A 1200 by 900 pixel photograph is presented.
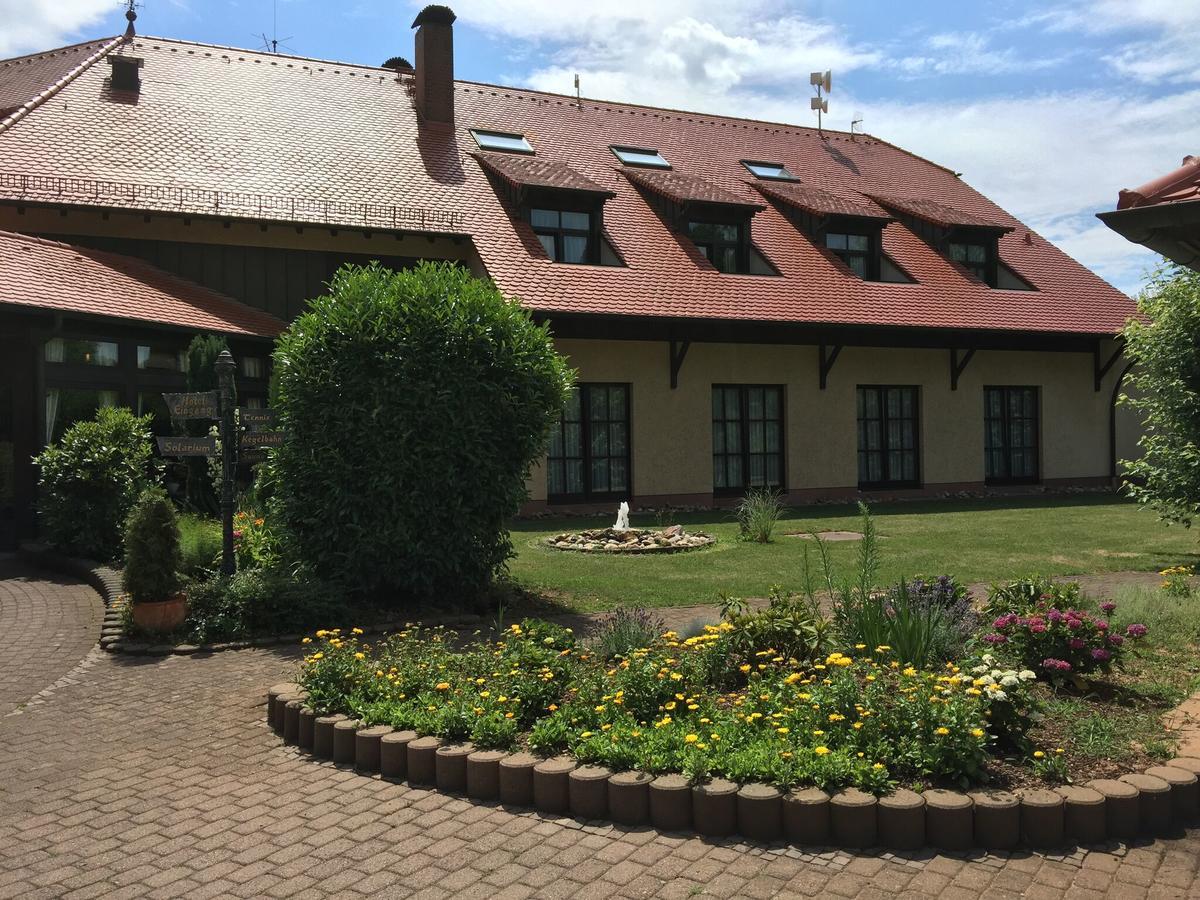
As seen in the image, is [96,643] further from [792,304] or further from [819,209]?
[819,209]

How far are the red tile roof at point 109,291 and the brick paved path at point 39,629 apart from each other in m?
3.56

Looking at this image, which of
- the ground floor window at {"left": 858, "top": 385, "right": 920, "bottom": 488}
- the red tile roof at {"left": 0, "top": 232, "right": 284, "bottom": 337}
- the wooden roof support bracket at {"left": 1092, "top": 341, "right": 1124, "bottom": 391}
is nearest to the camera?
the red tile roof at {"left": 0, "top": 232, "right": 284, "bottom": 337}

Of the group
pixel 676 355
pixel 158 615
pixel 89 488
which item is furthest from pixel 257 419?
pixel 676 355

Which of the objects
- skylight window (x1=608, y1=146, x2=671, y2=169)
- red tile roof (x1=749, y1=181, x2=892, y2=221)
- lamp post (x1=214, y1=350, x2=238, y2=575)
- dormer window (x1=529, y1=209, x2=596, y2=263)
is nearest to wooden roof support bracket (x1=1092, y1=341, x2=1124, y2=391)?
red tile roof (x1=749, y1=181, x2=892, y2=221)

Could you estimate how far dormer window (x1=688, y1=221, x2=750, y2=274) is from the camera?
20266 millimetres

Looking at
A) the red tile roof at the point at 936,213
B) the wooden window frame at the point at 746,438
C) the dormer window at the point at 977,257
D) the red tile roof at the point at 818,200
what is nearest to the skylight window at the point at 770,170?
the red tile roof at the point at 818,200

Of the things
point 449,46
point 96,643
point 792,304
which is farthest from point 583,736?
point 449,46

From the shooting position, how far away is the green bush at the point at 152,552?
764 centimetres

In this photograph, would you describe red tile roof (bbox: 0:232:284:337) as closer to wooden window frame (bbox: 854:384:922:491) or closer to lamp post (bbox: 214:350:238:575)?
lamp post (bbox: 214:350:238:575)

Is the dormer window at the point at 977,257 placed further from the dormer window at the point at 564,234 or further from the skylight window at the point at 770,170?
the dormer window at the point at 564,234

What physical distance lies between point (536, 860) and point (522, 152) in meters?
19.1

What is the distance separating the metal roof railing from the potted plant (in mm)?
10000

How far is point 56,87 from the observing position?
18.5m

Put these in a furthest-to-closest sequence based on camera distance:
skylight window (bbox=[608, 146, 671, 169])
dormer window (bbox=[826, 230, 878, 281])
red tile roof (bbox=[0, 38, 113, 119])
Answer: skylight window (bbox=[608, 146, 671, 169]) < dormer window (bbox=[826, 230, 878, 281]) < red tile roof (bbox=[0, 38, 113, 119])
